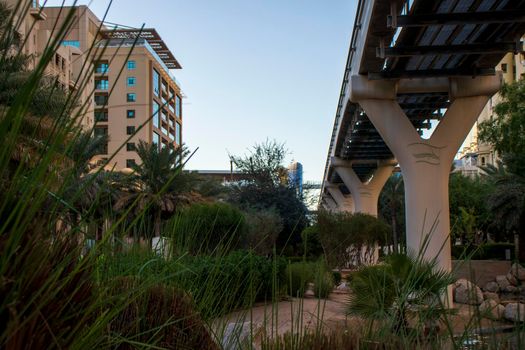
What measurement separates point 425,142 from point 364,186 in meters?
23.3

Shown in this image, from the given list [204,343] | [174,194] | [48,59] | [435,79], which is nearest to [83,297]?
[48,59]

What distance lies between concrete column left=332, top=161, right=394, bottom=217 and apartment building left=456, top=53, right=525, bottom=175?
8541mm

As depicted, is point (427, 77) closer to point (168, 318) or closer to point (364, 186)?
point (168, 318)

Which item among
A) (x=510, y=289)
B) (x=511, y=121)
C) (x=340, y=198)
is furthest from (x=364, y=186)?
(x=340, y=198)

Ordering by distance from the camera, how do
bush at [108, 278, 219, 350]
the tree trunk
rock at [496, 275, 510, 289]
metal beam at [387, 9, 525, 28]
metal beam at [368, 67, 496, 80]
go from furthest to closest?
the tree trunk
rock at [496, 275, 510, 289]
metal beam at [368, 67, 496, 80]
metal beam at [387, 9, 525, 28]
bush at [108, 278, 219, 350]

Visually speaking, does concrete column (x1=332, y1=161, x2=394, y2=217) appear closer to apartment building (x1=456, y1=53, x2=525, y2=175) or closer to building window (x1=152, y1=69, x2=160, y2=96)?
apartment building (x1=456, y1=53, x2=525, y2=175)

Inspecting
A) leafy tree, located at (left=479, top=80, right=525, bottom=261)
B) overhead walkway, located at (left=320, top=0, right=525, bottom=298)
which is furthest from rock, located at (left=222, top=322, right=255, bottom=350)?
leafy tree, located at (left=479, top=80, right=525, bottom=261)

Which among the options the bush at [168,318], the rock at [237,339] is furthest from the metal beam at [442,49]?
the bush at [168,318]

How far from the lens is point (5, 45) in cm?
114

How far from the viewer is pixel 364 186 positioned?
4312 centimetres

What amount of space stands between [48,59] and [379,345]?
2.05m

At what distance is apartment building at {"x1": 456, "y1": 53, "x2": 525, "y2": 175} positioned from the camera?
207 feet

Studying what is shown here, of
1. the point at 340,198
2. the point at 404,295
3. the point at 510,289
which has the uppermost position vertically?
the point at 340,198

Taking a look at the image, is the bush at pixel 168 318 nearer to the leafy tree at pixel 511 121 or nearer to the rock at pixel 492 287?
the leafy tree at pixel 511 121
